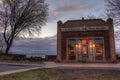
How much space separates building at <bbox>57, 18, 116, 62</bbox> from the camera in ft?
94.0

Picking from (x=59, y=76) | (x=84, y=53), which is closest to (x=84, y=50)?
(x=84, y=53)

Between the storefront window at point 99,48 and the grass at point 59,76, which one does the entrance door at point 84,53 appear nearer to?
the storefront window at point 99,48

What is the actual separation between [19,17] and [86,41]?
15429mm

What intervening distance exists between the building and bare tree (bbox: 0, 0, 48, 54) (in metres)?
9.22

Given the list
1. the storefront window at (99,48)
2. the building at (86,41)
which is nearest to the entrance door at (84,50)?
the building at (86,41)

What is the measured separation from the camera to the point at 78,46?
29828mm

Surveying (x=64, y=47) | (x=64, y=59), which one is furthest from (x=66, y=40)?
(x=64, y=59)

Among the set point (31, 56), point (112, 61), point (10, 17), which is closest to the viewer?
point (112, 61)

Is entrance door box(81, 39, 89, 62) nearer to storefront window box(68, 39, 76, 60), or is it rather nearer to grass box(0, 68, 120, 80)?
storefront window box(68, 39, 76, 60)

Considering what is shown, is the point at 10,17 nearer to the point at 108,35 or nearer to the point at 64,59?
the point at 64,59

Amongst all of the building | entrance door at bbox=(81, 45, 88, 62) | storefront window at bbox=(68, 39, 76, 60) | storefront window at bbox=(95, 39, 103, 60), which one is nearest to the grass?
storefront window at bbox=(95, 39, 103, 60)

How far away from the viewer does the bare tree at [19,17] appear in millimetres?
37156

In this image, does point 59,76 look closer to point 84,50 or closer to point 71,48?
point 84,50

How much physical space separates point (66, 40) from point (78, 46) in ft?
7.23
